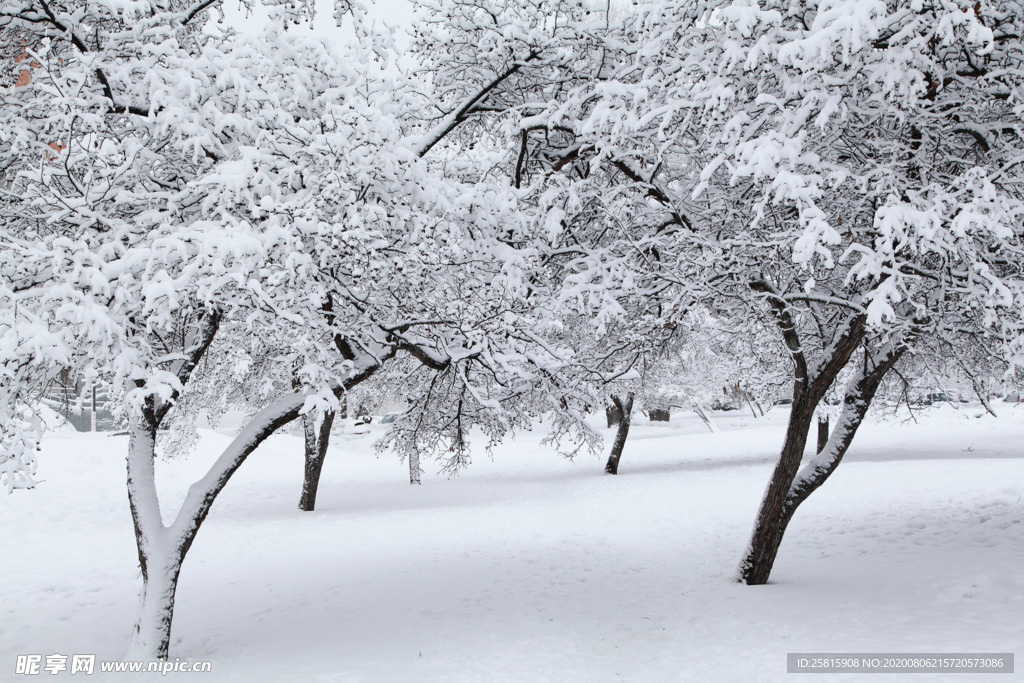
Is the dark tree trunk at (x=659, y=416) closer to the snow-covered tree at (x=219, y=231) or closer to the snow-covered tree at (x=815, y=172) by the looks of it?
the snow-covered tree at (x=815, y=172)

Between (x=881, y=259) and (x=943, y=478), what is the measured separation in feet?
43.5

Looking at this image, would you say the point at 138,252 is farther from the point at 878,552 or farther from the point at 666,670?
the point at 878,552

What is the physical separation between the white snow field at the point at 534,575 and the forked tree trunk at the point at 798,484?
0.32 metres

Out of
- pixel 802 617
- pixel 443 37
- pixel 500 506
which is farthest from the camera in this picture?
pixel 500 506

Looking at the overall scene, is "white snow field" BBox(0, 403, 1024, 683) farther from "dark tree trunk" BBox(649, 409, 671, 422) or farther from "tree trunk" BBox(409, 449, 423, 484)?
"dark tree trunk" BBox(649, 409, 671, 422)

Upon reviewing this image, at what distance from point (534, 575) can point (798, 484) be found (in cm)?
409

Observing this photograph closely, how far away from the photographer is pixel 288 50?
619 centimetres

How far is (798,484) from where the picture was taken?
8.36 m

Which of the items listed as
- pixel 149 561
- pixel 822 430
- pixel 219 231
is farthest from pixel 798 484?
pixel 822 430

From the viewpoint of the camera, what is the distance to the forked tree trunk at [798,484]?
8.29 metres

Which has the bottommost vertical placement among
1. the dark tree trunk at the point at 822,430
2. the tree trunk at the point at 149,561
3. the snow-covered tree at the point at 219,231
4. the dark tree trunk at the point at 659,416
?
the dark tree trunk at the point at 659,416

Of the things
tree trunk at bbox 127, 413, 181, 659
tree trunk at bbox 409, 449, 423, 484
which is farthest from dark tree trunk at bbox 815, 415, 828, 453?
tree trunk at bbox 127, 413, 181, 659

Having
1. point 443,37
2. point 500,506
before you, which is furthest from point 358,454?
point 443,37

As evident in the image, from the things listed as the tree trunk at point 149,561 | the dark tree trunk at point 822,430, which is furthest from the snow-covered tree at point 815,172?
the dark tree trunk at point 822,430
